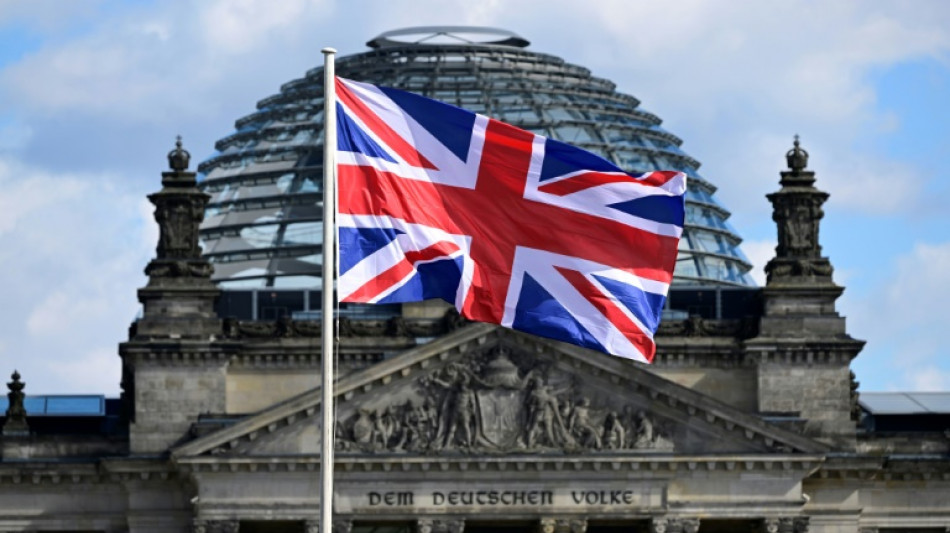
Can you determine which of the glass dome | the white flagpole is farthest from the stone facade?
the white flagpole

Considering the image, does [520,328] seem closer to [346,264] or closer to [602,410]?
[346,264]

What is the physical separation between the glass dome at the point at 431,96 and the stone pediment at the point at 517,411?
15.9 m

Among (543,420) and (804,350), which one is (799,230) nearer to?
(804,350)

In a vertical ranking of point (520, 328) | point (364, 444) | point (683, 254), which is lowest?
point (520, 328)

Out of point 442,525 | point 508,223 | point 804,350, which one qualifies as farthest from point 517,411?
point 508,223

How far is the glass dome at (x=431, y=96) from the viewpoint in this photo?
124 meters

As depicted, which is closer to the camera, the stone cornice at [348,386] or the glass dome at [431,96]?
the stone cornice at [348,386]

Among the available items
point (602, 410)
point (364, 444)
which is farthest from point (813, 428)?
point (364, 444)

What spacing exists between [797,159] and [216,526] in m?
23.8

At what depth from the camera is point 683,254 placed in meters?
126

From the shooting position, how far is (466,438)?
4136 inches

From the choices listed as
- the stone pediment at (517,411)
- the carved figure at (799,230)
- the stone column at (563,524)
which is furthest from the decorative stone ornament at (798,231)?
the stone column at (563,524)

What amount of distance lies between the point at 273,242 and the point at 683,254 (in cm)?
1580

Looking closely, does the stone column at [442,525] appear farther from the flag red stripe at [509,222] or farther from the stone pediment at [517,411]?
the flag red stripe at [509,222]
